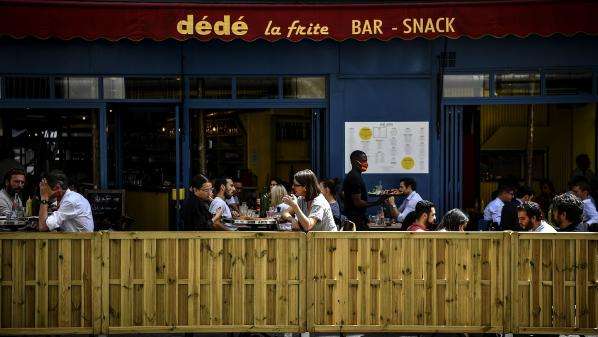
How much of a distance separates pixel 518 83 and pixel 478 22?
6.16ft

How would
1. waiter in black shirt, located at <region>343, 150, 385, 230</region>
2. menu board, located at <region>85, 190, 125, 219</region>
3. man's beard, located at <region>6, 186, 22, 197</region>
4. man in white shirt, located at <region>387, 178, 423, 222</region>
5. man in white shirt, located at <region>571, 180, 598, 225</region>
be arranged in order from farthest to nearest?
menu board, located at <region>85, 190, 125, 219</region> → man in white shirt, located at <region>387, 178, 423, 222</region> → waiter in black shirt, located at <region>343, 150, 385, 230</region> → man's beard, located at <region>6, 186, 22, 197</region> → man in white shirt, located at <region>571, 180, 598, 225</region>

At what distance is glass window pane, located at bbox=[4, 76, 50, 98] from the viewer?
12.8m

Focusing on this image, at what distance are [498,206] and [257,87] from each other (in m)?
4.50

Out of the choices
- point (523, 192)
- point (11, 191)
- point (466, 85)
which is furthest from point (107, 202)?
point (523, 192)

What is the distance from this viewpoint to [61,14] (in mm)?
11508

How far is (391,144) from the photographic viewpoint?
42.2 feet

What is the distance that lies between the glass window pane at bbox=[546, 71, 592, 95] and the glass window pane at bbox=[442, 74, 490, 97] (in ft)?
3.52

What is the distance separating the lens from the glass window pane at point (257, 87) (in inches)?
510

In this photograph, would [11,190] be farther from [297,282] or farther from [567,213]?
[567,213]

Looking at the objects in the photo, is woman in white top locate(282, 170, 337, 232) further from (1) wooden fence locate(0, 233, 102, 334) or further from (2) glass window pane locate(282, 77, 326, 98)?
(2) glass window pane locate(282, 77, 326, 98)

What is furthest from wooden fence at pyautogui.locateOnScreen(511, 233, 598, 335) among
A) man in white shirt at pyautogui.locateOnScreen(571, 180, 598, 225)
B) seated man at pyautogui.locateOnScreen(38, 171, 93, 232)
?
seated man at pyautogui.locateOnScreen(38, 171, 93, 232)

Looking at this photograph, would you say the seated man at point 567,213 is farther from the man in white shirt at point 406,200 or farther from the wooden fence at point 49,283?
the wooden fence at point 49,283

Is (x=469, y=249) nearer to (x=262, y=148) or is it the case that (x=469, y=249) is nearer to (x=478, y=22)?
(x=478, y=22)

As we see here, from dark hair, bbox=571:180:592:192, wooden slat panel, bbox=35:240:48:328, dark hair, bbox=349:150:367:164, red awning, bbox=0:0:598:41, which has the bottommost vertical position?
wooden slat panel, bbox=35:240:48:328
